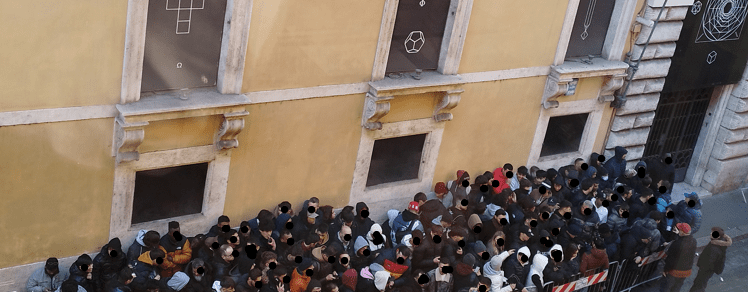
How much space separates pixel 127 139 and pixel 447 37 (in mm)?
5612

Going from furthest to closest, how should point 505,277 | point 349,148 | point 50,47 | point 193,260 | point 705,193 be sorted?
point 705,193 < point 349,148 < point 505,277 < point 193,260 < point 50,47

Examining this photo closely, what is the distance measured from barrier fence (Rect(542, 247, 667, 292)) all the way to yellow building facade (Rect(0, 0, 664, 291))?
3.06m

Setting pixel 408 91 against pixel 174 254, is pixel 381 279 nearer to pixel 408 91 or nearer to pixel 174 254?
pixel 174 254

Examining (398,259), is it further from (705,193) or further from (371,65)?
(705,193)

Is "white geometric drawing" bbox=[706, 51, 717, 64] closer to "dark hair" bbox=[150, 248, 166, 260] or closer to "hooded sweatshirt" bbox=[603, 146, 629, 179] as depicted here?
"hooded sweatshirt" bbox=[603, 146, 629, 179]

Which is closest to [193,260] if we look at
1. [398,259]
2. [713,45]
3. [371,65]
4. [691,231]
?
[398,259]

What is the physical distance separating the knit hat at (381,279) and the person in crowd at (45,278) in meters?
4.22

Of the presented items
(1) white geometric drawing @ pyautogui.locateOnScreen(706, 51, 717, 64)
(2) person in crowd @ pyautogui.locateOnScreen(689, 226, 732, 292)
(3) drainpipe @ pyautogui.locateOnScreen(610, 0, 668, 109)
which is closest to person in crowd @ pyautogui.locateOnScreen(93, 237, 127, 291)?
(2) person in crowd @ pyautogui.locateOnScreen(689, 226, 732, 292)

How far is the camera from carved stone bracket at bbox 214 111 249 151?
1210 centimetres

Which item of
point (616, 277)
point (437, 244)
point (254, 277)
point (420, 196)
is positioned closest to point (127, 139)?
point (254, 277)

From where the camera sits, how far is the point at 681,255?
45.9 feet

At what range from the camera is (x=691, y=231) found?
14.7 m

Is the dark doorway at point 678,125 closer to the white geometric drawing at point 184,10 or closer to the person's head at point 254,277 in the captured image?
the person's head at point 254,277

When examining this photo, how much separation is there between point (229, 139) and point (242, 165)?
656 mm
